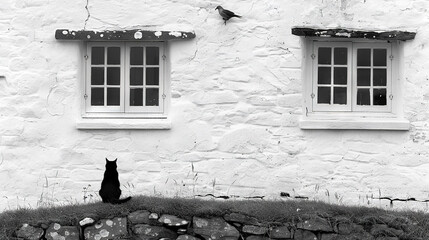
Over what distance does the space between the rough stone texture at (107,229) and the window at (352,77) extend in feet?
10.7

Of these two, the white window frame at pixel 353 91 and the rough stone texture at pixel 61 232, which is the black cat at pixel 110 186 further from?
the white window frame at pixel 353 91

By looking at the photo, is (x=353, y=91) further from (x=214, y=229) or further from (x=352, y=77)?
(x=214, y=229)

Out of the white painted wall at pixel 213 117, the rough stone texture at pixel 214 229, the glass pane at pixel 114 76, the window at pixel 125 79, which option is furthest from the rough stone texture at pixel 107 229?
the glass pane at pixel 114 76

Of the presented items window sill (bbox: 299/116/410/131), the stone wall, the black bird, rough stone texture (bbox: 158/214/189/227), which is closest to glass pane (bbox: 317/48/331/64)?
window sill (bbox: 299/116/410/131)

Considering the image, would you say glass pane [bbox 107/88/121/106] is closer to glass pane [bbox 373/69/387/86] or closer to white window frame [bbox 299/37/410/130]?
white window frame [bbox 299/37/410/130]

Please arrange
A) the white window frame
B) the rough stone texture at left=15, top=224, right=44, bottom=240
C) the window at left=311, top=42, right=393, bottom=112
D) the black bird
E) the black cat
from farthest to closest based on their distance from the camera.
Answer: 1. the window at left=311, top=42, right=393, bottom=112
2. the white window frame
3. the black bird
4. the black cat
5. the rough stone texture at left=15, top=224, right=44, bottom=240

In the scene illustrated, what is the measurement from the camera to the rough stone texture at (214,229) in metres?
Result: 7.36

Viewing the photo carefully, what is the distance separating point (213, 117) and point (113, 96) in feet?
4.71

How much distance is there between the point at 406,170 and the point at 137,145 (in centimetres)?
360

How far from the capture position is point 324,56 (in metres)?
9.13

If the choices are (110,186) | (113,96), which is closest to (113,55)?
(113,96)

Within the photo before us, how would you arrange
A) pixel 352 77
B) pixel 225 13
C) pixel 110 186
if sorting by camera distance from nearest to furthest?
pixel 110 186 < pixel 225 13 < pixel 352 77

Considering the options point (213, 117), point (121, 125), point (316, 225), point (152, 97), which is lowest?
point (316, 225)

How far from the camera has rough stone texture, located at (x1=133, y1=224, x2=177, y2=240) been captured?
733 cm
